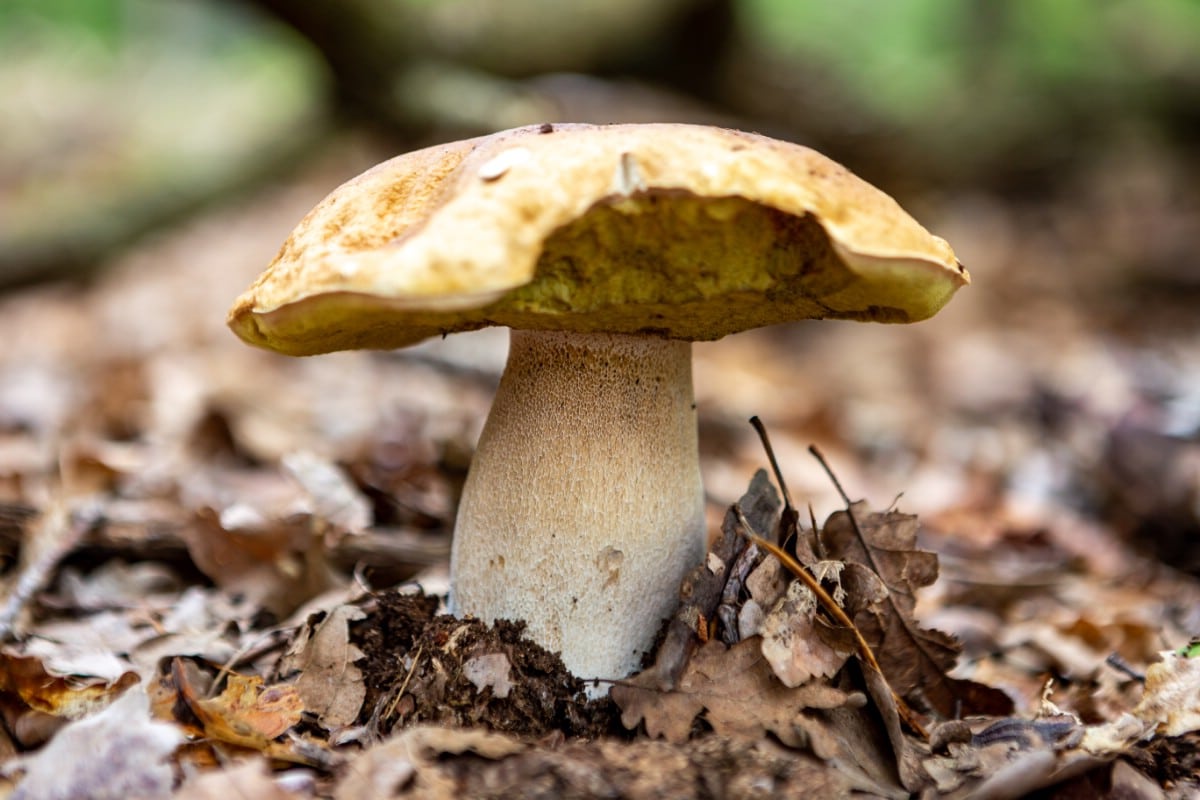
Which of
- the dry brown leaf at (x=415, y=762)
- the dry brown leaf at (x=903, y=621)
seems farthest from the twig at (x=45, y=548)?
the dry brown leaf at (x=903, y=621)

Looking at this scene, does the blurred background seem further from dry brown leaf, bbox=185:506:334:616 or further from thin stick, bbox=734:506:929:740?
thin stick, bbox=734:506:929:740

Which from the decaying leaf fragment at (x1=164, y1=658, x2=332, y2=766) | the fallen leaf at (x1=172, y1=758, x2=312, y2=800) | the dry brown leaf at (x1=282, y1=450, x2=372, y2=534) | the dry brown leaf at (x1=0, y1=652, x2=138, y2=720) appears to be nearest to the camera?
the fallen leaf at (x1=172, y1=758, x2=312, y2=800)

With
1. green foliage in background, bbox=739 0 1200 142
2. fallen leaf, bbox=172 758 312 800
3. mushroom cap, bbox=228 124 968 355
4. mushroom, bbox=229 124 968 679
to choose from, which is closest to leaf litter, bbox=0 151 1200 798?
fallen leaf, bbox=172 758 312 800

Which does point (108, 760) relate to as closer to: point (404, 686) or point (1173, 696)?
point (404, 686)

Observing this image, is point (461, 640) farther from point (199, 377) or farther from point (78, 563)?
point (199, 377)

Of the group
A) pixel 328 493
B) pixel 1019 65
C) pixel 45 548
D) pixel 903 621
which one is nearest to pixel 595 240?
pixel 903 621
